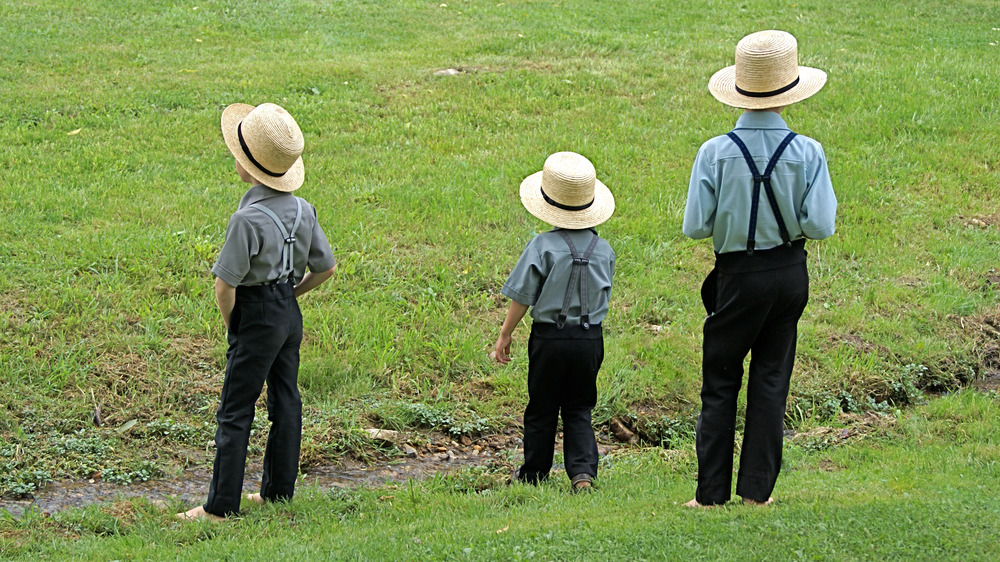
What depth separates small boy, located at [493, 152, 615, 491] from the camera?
15.1ft

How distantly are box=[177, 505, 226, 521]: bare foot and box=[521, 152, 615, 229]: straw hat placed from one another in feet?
6.54

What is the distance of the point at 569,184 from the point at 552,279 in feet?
1.48

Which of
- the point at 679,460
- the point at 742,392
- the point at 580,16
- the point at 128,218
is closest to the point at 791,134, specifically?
the point at 679,460

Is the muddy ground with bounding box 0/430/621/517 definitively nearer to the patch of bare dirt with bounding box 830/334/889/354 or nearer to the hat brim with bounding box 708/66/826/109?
the patch of bare dirt with bounding box 830/334/889/354

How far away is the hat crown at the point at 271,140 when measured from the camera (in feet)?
14.2

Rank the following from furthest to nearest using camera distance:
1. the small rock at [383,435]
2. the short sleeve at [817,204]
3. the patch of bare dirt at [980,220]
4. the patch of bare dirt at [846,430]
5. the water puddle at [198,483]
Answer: the patch of bare dirt at [980,220]
the patch of bare dirt at [846,430]
the small rock at [383,435]
the water puddle at [198,483]
the short sleeve at [817,204]

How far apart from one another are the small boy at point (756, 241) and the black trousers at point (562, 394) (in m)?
0.58

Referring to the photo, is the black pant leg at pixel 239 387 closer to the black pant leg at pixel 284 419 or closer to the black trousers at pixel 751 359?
the black pant leg at pixel 284 419

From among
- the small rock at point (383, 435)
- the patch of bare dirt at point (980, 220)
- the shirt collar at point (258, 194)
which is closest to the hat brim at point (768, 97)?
the shirt collar at point (258, 194)

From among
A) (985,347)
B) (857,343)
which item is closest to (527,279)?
(857,343)

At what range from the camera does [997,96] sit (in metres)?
12.2

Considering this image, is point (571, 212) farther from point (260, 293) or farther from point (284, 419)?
point (284, 419)

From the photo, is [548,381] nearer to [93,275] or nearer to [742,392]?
[742,392]

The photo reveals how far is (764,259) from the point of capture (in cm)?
416
